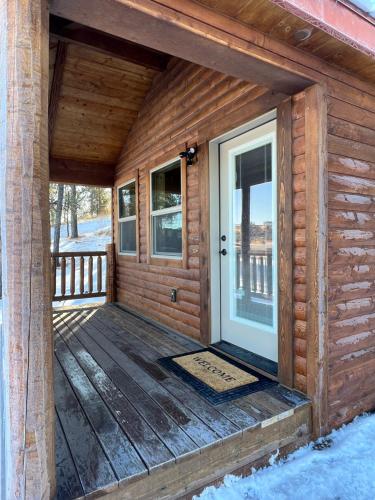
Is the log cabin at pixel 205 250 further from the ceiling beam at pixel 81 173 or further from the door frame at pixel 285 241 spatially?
the ceiling beam at pixel 81 173

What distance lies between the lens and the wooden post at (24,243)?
1.10m

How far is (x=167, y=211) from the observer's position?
3803mm

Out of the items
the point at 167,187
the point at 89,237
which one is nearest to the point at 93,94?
the point at 167,187

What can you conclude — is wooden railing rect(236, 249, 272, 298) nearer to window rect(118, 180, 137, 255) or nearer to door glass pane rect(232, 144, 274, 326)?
door glass pane rect(232, 144, 274, 326)

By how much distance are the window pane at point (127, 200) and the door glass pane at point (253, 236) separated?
8.17ft

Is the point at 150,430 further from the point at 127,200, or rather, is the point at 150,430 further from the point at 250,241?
the point at 127,200

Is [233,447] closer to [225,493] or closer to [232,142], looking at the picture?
[225,493]

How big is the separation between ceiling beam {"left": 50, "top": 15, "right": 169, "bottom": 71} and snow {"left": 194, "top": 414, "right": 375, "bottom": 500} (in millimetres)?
3931

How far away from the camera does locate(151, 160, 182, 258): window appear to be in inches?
140

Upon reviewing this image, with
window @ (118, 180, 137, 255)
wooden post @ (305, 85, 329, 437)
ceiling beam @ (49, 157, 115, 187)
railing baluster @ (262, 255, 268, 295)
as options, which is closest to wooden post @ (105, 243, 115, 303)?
window @ (118, 180, 137, 255)

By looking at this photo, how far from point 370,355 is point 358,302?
42cm

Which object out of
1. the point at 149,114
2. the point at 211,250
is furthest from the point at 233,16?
the point at 149,114

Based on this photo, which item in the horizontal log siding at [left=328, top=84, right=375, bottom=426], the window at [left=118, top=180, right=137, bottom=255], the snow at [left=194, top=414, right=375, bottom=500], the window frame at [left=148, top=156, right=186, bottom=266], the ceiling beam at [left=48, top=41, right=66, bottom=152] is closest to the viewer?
the snow at [left=194, top=414, right=375, bottom=500]

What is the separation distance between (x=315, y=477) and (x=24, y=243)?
1.82 metres
